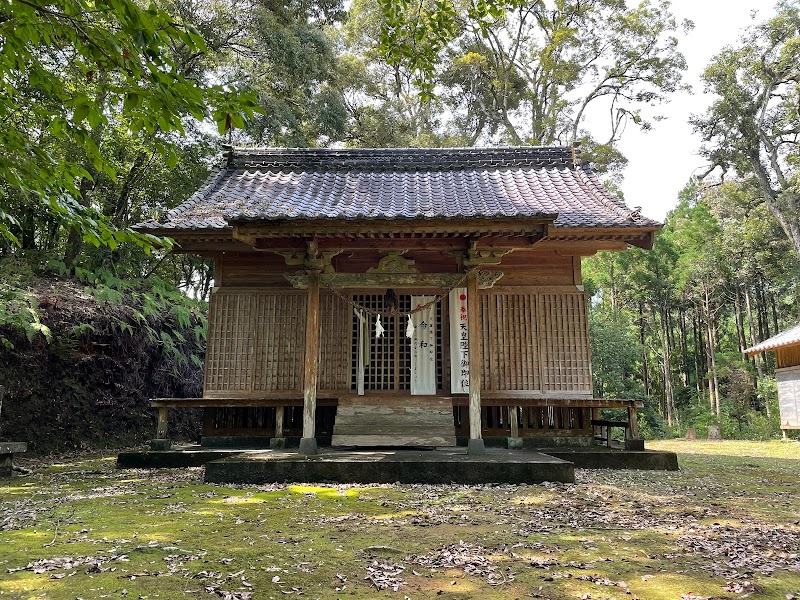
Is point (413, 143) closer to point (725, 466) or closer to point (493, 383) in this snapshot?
point (493, 383)

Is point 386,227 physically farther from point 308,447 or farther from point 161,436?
point 161,436

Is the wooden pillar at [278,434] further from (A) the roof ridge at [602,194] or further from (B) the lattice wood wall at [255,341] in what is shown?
(A) the roof ridge at [602,194]

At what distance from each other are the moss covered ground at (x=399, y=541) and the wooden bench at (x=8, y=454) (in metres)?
0.59

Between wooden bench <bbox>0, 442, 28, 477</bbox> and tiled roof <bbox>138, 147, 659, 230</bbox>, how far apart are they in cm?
361

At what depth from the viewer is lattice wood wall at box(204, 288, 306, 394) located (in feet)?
31.3

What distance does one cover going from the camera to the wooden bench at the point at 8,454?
7.07 m

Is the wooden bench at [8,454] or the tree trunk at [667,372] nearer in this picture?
the wooden bench at [8,454]

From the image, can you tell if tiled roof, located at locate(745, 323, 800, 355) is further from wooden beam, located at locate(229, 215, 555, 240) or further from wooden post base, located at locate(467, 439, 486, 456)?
wooden post base, located at locate(467, 439, 486, 456)

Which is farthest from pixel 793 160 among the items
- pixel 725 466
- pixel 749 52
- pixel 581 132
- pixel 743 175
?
pixel 725 466

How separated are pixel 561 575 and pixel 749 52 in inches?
1019

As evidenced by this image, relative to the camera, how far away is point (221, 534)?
415cm

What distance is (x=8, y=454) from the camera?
24.4 feet

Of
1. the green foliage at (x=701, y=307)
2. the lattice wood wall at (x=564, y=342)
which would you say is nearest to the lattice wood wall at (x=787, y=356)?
the green foliage at (x=701, y=307)

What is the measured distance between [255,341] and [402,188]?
4067 mm
